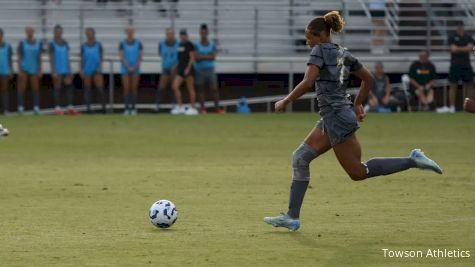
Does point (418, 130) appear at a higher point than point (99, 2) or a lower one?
lower

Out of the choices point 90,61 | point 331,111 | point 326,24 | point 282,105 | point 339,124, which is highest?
point 326,24

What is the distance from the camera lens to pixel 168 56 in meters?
31.5

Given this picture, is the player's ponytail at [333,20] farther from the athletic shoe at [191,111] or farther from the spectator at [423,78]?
the spectator at [423,78]

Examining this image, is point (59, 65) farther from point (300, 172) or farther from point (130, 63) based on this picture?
point (300, 172)

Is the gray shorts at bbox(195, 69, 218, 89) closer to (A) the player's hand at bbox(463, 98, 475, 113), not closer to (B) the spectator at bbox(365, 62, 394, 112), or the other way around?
(B) the spectator at bbox(365, 62, 394, 112)

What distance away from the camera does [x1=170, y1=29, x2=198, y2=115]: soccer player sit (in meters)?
30.9

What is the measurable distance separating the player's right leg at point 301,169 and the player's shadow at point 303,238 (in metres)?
→ 0.08

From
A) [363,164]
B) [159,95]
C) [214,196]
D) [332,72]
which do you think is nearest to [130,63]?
[159,95]

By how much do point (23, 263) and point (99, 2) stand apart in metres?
27.6

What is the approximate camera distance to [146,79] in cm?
3497

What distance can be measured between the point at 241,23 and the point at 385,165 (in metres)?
24.8

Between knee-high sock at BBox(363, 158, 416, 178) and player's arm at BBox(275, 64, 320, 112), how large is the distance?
109 centimetres

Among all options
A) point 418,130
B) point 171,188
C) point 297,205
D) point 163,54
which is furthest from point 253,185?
point 163,54

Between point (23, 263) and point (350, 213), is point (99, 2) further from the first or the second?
point (23, 263)
